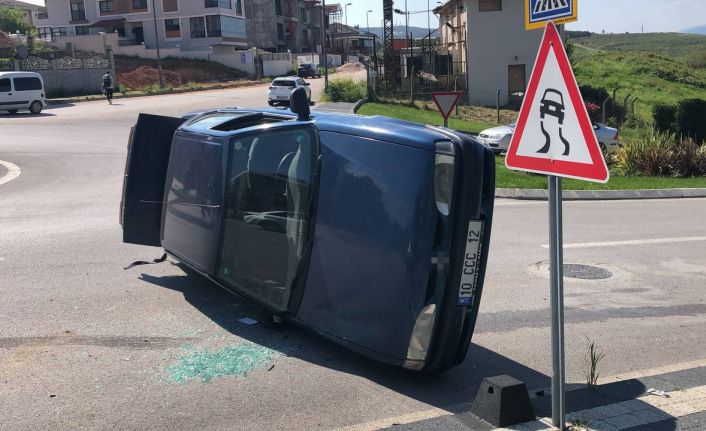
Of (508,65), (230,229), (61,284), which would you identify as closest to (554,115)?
(230,229)

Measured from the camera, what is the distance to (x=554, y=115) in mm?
3930

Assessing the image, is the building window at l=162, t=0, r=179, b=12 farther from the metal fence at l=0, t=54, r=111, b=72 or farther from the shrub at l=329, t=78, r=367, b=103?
the shrub at l=329, t=78, r=367, b=103

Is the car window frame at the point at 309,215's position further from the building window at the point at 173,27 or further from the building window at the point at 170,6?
the building window at the point at 173,27

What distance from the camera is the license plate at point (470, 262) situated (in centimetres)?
465

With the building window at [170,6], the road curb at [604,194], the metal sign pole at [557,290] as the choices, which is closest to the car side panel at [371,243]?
the metal sign pole at [557,290]

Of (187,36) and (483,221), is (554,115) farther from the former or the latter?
(187,36)

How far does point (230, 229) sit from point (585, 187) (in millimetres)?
11383

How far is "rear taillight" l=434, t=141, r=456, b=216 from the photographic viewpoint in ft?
15.0

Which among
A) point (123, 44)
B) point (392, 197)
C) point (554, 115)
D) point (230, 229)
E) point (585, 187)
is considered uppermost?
point (123, 44)

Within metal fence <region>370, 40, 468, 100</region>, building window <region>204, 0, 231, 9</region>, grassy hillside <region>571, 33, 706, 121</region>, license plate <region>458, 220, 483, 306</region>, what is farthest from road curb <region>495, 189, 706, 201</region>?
building window <region>204, 0, 231, 9</region>

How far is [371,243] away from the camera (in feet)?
15.9

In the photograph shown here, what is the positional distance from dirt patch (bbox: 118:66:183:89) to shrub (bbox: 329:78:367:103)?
2044 cm

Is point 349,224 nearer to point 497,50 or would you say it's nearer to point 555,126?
point 555,126

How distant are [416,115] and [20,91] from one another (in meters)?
18.0
